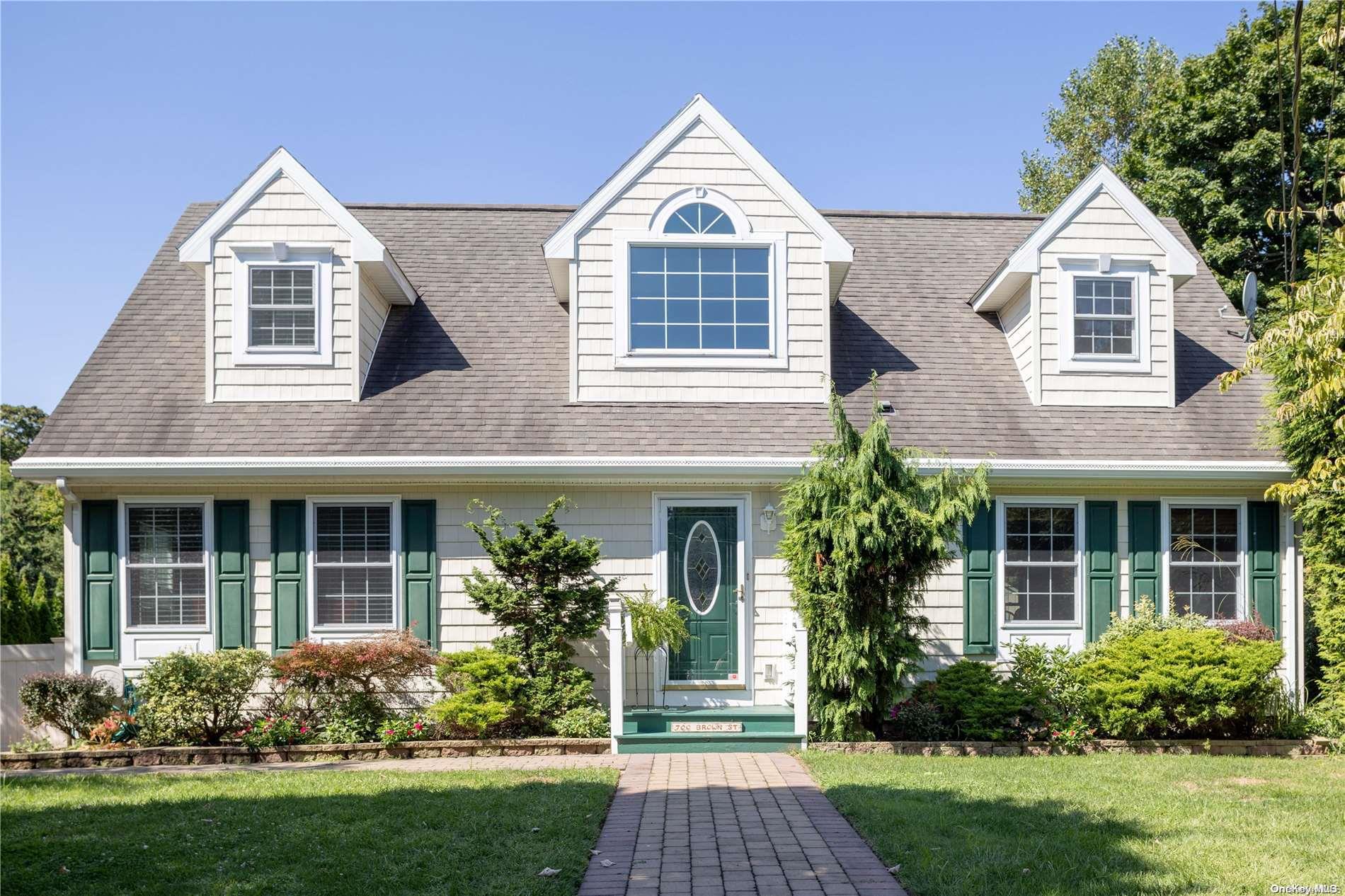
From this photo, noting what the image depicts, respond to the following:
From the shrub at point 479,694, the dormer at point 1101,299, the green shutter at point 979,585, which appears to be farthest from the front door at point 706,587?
the dormer at point 1101,299

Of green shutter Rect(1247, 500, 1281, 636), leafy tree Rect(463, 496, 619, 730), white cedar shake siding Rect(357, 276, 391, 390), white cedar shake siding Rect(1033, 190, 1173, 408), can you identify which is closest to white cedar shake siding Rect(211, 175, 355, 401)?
white cedar shake siding Rect(357, 276, 391, 390)

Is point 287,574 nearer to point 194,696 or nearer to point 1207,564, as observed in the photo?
point 194,696

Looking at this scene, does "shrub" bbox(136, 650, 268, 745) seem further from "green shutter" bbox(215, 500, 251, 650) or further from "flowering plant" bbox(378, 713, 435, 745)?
"flowering plant" bbox(378, 713, 435, 745)

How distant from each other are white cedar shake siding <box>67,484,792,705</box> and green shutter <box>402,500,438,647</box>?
0.27 feet

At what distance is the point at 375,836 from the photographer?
6.66 meters

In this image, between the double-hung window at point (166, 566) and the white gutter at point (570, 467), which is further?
the double-hung window at point (166, 566)

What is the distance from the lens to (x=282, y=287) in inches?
487

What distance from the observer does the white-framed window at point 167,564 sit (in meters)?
11.4

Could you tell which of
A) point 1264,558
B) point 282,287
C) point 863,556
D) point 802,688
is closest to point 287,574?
point 282,287

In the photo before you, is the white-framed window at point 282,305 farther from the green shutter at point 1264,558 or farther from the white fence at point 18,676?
the green shutter at point 1264,558

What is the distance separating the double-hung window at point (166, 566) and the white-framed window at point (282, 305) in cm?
201

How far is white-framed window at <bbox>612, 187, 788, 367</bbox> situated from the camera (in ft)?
40.9

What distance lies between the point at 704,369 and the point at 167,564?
6.43m

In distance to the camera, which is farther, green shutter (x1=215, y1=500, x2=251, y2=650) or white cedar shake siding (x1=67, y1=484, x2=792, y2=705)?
white cedar shake siding (x1=67, y1=484, x2=792, y2=705)
